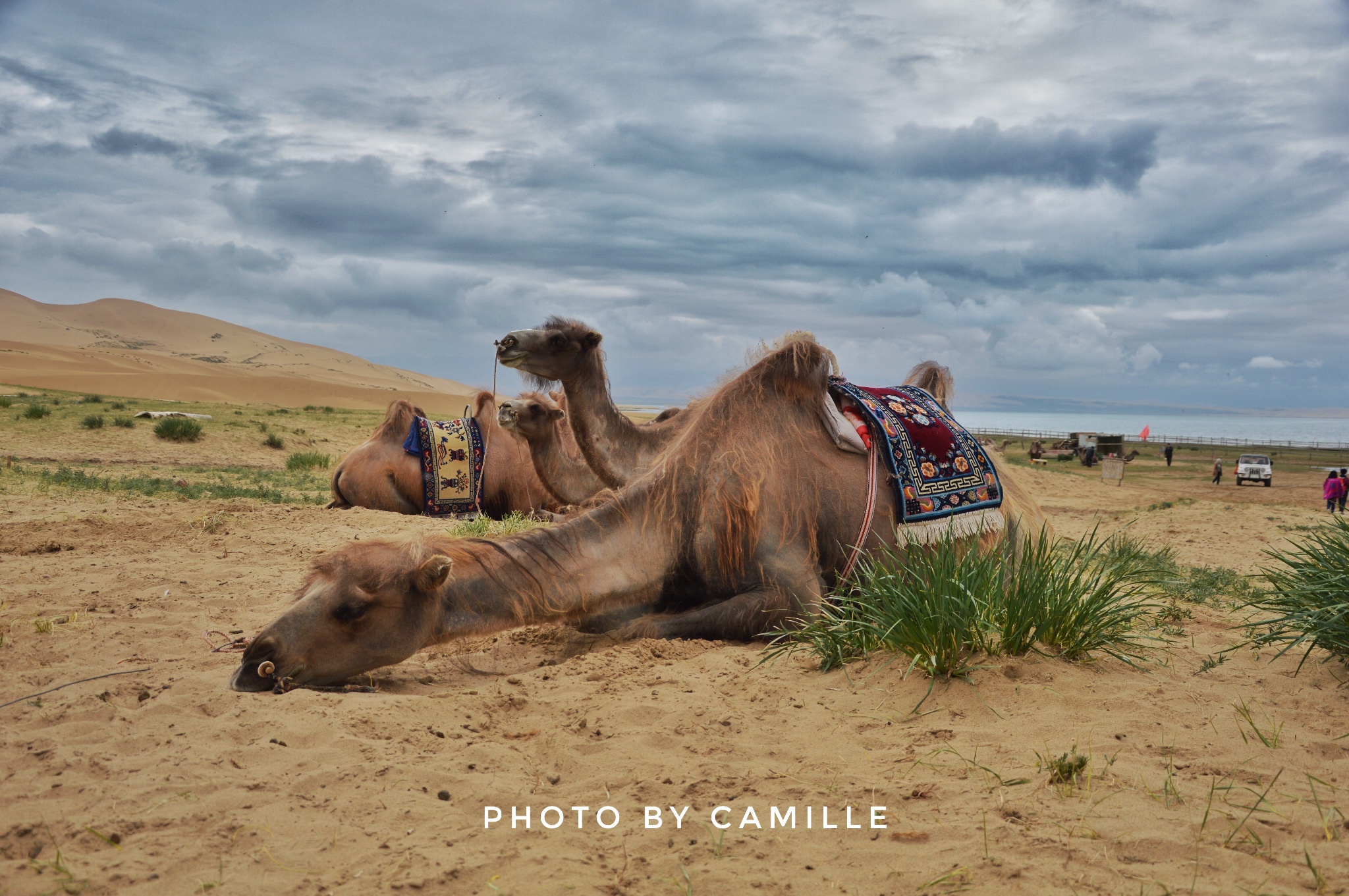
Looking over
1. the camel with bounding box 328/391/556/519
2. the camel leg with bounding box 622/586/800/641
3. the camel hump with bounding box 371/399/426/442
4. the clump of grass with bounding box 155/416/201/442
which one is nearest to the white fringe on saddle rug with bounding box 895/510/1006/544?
the camel leg with bounding box 622/586/800/641

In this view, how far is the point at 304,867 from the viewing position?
2.40 metres

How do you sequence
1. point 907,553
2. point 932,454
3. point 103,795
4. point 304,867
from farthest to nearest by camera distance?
point 932,454 < point 907,553 < point 103,795 < point 304,867

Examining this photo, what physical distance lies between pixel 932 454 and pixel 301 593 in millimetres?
3891

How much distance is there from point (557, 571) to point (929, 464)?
2545 mm

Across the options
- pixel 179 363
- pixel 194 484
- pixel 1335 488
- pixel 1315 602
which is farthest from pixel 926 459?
pixel 179 363

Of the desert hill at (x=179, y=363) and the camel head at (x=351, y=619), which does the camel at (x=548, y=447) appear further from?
the desert hill at (x=179, y=363)

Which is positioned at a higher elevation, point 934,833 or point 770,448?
point 770,448

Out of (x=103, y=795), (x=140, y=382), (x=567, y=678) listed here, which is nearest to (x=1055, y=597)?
(x=567, y=678)

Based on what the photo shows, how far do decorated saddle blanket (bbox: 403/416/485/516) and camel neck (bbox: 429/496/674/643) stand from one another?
632 cm

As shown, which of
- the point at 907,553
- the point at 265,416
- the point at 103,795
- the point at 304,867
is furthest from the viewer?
the point at 265,416

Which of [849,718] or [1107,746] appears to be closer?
[1107,746]

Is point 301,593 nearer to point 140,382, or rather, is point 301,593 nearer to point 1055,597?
point 1055,597

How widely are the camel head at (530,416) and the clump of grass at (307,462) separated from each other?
11.6 m

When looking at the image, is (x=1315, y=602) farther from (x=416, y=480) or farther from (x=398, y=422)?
(x=398, y=422)
